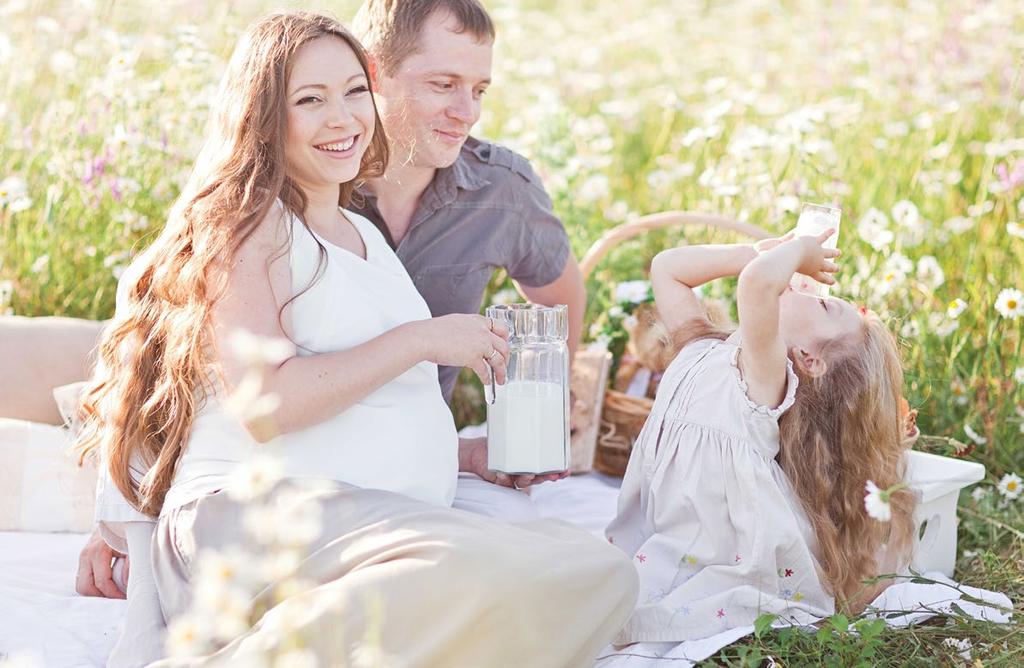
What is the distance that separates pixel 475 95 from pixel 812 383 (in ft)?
3.66

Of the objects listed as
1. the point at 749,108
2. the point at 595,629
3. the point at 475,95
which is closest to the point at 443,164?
the point at 475,95

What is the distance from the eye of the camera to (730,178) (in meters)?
3.96

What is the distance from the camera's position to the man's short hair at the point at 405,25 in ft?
9.75

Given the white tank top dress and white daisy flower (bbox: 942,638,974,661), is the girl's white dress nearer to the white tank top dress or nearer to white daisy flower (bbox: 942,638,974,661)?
white daisy flower (bbox: 942,638,974,661)

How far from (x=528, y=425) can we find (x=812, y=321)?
0.69 metres

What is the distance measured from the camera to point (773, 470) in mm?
2648

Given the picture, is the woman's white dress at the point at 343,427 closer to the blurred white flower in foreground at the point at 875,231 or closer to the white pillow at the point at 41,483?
the white pillow at the point at 41,483

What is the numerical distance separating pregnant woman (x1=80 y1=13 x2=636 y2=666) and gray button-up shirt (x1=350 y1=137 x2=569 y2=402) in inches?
23.0

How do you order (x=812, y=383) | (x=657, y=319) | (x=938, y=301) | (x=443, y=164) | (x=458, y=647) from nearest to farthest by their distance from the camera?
(x=458, y=647) < (x=812, y=383) < (x=443, y=164) < (x=657, y=319) < (x=938, y=301)

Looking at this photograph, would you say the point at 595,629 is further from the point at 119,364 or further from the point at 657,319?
the point at 657,319

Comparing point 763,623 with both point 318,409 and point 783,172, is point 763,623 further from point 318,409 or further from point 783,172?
point 783,172

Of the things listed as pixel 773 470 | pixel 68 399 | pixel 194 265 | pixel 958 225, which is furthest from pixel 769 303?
pixel 958 225

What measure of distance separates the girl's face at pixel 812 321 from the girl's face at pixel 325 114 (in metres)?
1.03

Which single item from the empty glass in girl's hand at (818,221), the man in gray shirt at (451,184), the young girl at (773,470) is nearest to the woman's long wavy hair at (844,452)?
the young girl at (773,470)
